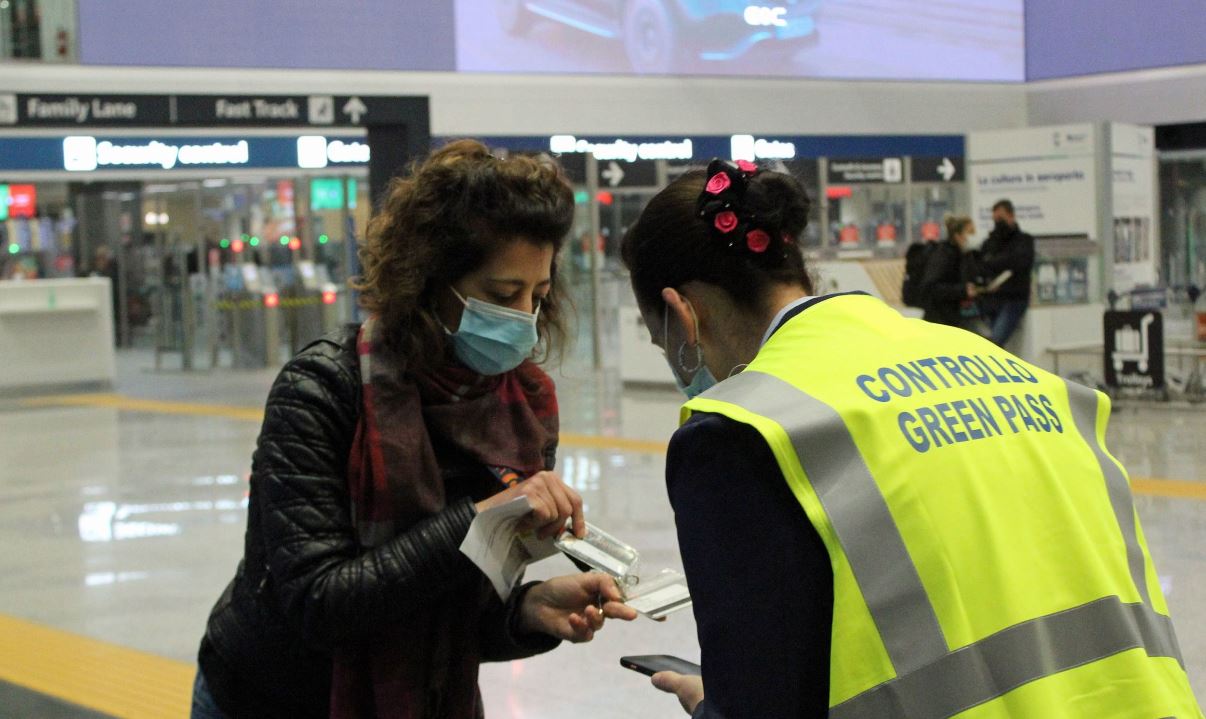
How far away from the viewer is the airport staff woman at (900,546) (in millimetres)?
1332

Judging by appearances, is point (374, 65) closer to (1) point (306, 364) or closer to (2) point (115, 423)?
(2) point (115, 423)

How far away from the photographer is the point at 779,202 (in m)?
1.68

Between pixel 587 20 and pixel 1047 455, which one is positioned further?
pixel 587 20

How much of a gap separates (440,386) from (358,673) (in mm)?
396

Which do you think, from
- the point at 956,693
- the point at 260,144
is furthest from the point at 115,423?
the point at 956,693

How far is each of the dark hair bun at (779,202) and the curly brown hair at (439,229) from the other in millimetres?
397

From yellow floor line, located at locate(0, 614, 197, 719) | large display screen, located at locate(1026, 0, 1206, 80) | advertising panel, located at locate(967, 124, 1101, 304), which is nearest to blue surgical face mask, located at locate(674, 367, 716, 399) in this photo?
yellow floor line, located at locate(0, 614, 197, 719)

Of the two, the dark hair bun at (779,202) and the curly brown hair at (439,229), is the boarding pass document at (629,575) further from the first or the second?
the dark hair bun at (779,202)

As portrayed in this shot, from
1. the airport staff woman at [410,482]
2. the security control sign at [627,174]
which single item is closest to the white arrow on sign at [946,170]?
the security control sign at [627,174]

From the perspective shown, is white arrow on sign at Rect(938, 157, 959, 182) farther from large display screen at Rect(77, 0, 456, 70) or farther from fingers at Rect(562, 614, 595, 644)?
fingers at Rect(562, 614, 595, 644)

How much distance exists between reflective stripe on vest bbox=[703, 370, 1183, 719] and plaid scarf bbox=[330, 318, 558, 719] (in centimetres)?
63

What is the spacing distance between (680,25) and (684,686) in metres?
17.9

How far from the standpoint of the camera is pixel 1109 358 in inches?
462

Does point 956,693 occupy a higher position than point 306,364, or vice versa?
point 306,364
